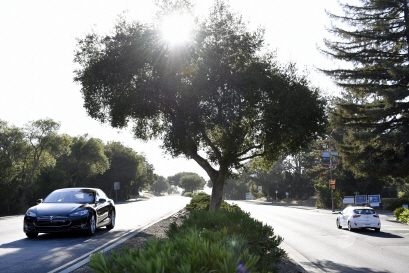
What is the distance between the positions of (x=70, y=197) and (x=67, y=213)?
1.62m

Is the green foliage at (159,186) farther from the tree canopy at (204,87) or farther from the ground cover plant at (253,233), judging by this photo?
the ground cover plant at (253,233)

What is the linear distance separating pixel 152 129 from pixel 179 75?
4.25m

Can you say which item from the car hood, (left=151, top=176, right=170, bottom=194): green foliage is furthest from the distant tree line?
(left=151, top=176, right=170, bottom=194): green foliage

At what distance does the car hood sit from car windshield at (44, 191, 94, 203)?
60 cm

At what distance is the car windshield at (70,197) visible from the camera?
11664 millimetres

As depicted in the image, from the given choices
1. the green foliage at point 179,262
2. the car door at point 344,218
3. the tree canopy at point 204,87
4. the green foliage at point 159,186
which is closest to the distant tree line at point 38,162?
the tree canopy at point 204,87

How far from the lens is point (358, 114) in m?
25.5

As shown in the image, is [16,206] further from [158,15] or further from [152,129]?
[158,15]

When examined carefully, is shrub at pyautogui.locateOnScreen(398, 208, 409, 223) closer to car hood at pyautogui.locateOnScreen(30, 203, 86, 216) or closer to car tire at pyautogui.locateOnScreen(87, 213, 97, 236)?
car tire at pyautogui.locateOnScreen(87, 213, 97, 236)

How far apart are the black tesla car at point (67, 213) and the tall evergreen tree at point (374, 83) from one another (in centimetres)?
1881

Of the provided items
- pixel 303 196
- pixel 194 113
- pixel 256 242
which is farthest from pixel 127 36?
pixel 303 196

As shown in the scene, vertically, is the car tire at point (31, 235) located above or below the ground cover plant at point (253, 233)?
below

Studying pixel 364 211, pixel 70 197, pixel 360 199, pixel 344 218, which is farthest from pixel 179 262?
pixel 360 199

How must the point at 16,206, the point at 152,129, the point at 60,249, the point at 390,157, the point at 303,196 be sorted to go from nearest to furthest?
1. the point at 60,249
2. the point at 152,129
3. the point at 390,157
4. the point at 16,206
5. the point at 303,196
